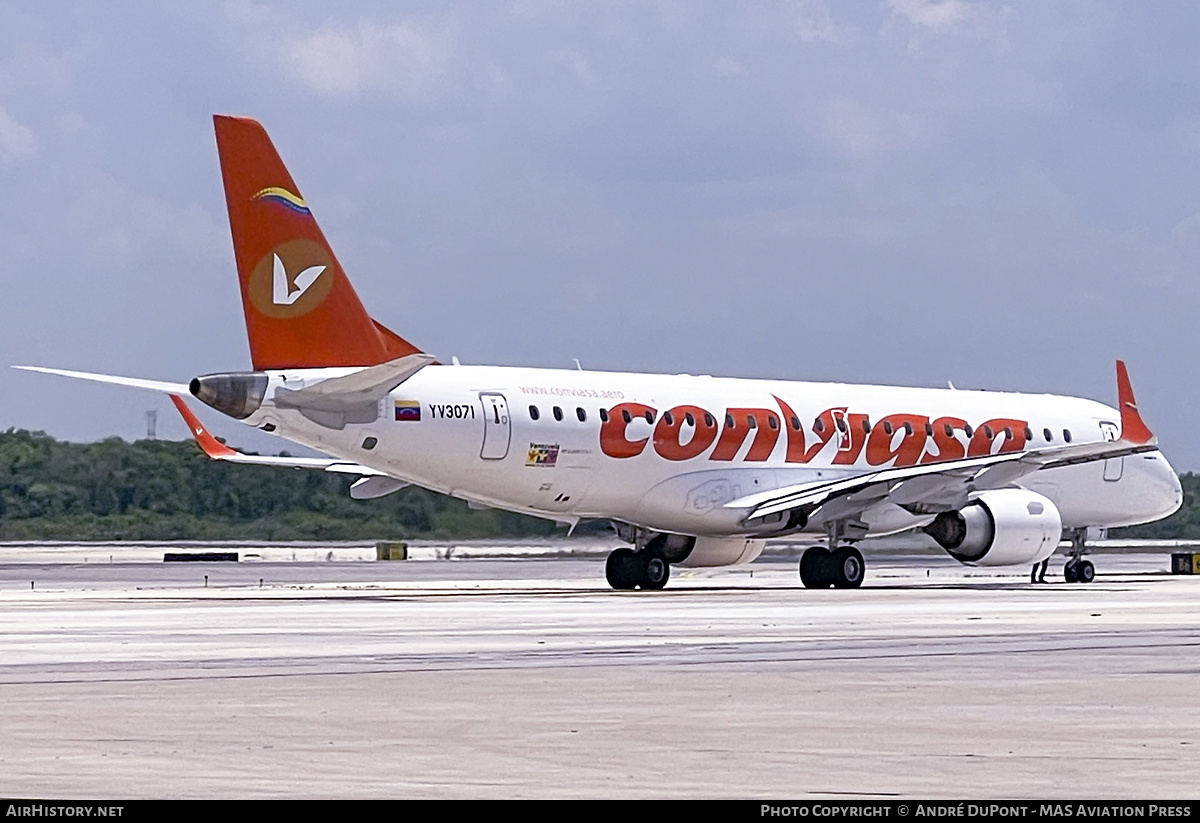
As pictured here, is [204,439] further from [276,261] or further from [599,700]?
[599,700]

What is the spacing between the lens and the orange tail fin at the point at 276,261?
38.4 m

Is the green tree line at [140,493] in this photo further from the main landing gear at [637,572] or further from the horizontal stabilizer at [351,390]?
the horizontal stabilizer at [351,390]

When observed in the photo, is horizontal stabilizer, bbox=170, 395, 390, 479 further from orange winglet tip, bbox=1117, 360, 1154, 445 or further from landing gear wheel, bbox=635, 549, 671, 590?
orange winglet tip, bbox=1117, 360, 1154, 445

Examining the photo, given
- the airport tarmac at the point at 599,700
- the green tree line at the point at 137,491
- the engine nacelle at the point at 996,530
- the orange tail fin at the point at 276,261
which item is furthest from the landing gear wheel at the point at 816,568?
the green tree line at the point at 137,491

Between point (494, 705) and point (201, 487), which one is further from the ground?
point (201, 487)

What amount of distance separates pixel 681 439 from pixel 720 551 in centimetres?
360

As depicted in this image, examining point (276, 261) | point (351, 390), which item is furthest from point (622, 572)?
point (276, 261)

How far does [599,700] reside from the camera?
1648cm

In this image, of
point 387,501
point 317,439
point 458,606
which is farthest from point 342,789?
point 387,501

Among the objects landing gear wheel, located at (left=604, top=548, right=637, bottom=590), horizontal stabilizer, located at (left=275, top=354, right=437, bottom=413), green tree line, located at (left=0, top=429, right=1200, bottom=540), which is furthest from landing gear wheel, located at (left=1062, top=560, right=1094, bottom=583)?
green tree line, located at (left=0, top=429, right=1200, bottom=540)

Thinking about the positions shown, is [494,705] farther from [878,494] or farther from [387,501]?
[387,501]

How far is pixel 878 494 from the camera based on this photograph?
43.9 metres
